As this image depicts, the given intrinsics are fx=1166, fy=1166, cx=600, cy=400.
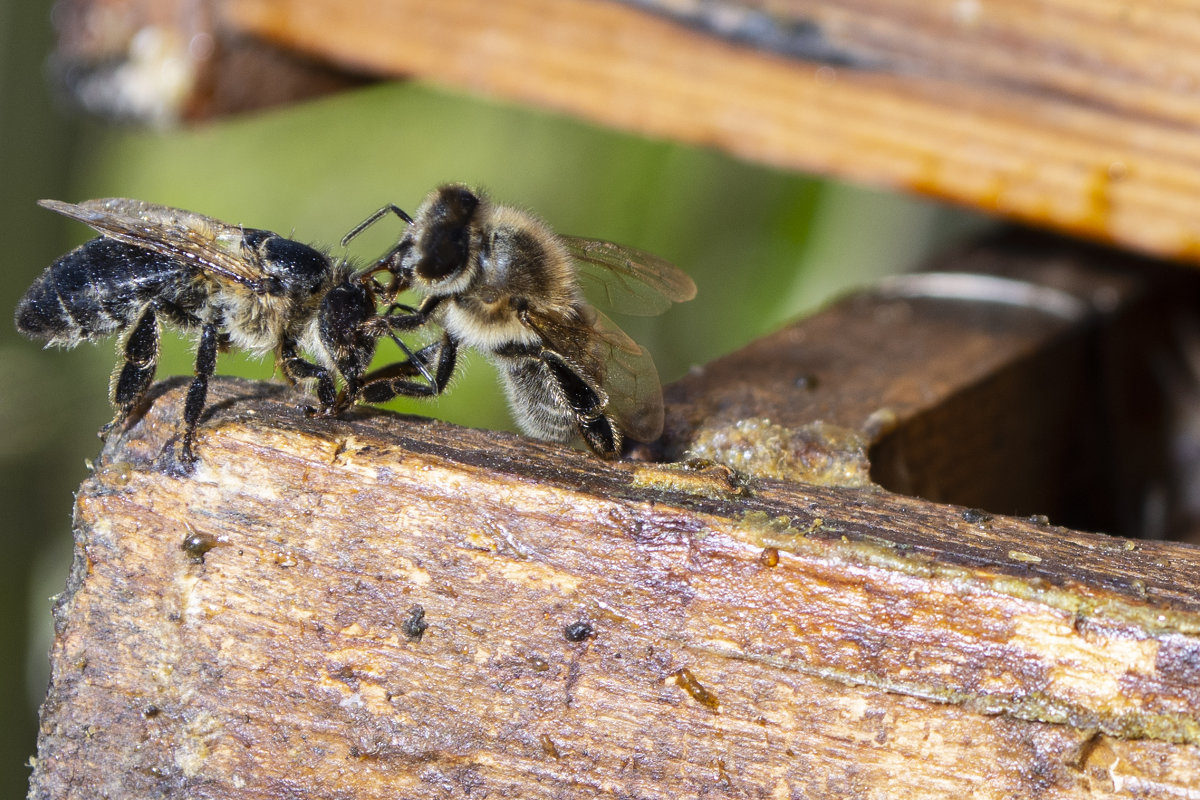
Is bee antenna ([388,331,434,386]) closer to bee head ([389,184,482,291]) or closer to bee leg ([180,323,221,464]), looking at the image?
bee head ([389,184,482,291])

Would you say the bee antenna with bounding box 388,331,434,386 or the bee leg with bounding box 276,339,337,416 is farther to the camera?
the bee antenna with bounding box 388,331,434,386

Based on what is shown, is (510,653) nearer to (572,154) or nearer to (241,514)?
(241,514)

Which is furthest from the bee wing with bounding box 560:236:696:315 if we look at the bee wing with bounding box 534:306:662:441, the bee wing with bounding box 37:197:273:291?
the bee wing with bounding box 37:197:273:291

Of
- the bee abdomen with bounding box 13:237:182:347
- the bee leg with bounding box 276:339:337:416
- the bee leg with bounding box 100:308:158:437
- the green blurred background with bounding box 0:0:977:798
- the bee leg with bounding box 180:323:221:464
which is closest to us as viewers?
the bee leg with bounding box 180:323:221:464

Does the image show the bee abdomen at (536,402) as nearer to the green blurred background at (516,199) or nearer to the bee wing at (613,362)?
the bee wing at (613,362)

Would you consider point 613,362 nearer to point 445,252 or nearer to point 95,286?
point 445,252

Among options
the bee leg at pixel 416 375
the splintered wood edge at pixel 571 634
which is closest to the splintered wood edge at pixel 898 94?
the bee leg at pixel 416 375
